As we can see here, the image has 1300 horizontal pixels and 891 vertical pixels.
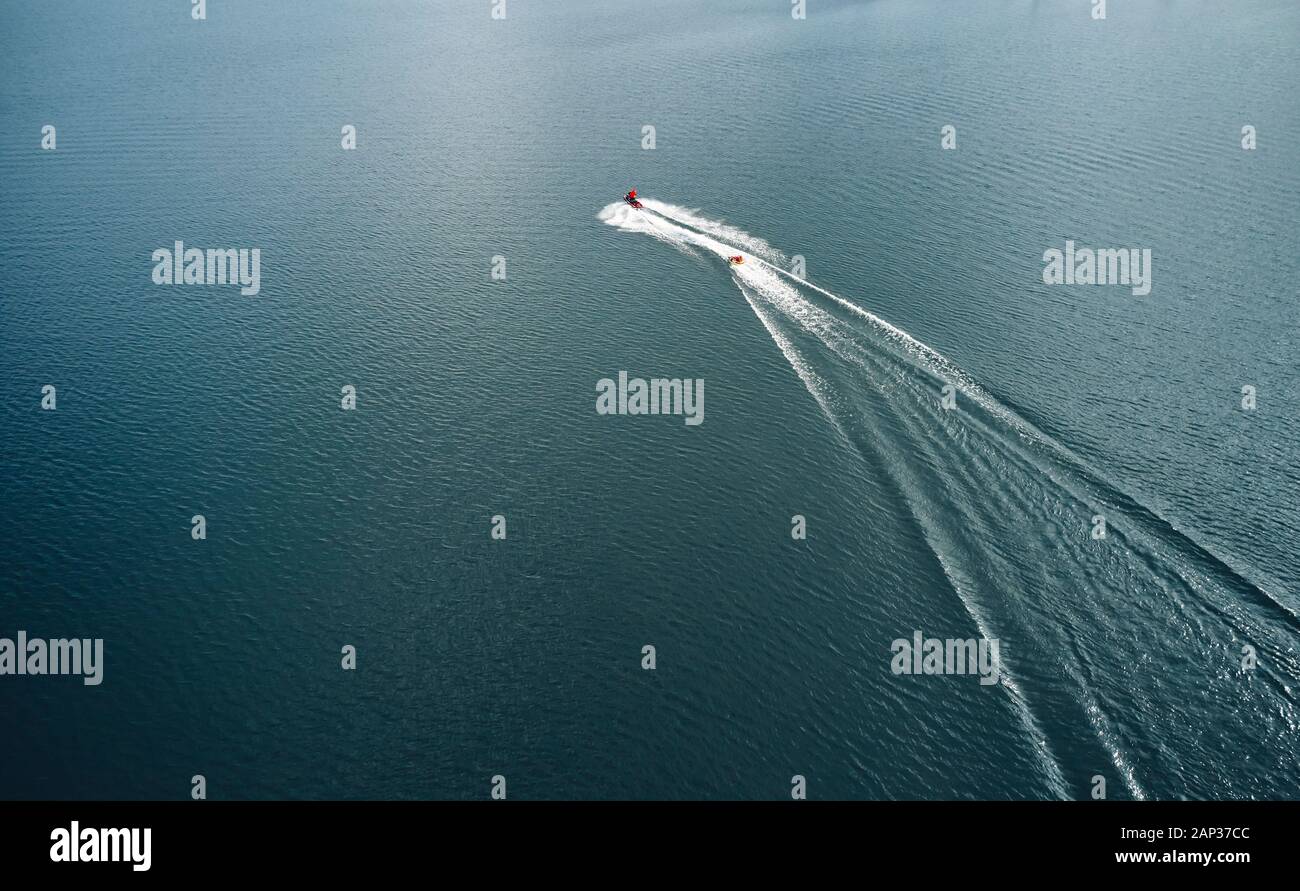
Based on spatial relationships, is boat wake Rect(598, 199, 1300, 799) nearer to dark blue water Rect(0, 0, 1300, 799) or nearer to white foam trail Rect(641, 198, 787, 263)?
dark blue water Rect(0, 0, 1300, 799)

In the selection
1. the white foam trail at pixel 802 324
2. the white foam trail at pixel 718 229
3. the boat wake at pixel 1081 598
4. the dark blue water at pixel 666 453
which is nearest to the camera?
the boat wake at pixel 1081 598

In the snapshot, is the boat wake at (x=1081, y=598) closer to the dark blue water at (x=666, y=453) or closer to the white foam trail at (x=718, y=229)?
the dark blue water at (x=666, y=453)

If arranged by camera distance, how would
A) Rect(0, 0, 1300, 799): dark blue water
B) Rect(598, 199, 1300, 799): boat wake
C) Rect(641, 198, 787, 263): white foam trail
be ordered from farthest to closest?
Rect(641, 198, 787, 263): white foam trail → Rect(0, 0, 1300, 799): dark blue water → Rect(598, 199, 1300, 799): boat wake

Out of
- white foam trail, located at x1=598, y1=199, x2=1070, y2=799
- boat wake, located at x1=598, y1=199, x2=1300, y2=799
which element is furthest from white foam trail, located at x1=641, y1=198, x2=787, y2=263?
boat wake, located at x1=598, y1=199, x2=1300, y2=799

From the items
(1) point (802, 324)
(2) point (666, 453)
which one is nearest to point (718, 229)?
(1) point (802, 324)

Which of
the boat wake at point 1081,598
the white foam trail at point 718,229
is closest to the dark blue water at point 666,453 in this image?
the boat wake at point 1081,598

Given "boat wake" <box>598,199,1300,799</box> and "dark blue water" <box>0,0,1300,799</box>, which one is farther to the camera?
"dark blue water" <box>0,0,1300,799</box>

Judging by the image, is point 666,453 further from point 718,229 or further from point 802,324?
point 718,229
